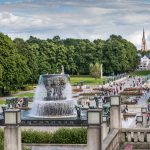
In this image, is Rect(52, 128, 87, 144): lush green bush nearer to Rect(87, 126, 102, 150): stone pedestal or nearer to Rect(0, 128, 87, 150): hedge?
Rect(0, 128, 87, 150): hedge

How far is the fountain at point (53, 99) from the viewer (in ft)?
111

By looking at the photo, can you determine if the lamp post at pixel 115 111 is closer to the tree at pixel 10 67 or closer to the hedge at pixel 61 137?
the hedge at pixel 61 137

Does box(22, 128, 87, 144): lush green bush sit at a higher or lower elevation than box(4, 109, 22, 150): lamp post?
lower

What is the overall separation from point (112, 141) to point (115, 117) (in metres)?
1.60

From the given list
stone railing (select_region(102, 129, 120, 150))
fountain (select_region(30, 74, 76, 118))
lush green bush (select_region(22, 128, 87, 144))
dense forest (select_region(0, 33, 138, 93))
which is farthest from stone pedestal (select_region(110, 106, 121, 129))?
dense forest (select_region(0, 33, 138, 93))

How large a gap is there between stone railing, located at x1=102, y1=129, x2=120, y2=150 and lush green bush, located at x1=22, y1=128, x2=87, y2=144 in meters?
8.38

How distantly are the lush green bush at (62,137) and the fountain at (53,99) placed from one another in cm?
846

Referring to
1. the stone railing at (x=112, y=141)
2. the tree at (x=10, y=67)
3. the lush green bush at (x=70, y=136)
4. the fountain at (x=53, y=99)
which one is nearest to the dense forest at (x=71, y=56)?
the tree at (x=10, y=67)

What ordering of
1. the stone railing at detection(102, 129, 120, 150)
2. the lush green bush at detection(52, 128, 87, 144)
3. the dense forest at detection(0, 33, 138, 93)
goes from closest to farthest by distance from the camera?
1. the stone railing at detection(102, 129, 120, 150)
2. the lush green bush at detection(52, 128, 87, 144)
3. the dense forest at detection(0, 33, 138, 93)

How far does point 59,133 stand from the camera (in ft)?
81.0

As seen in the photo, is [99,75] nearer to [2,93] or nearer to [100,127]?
[2,93]

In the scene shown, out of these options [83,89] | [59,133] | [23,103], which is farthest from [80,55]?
[59,133]

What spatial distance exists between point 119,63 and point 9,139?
117m

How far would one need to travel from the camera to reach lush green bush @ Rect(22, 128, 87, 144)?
80.2 feet
